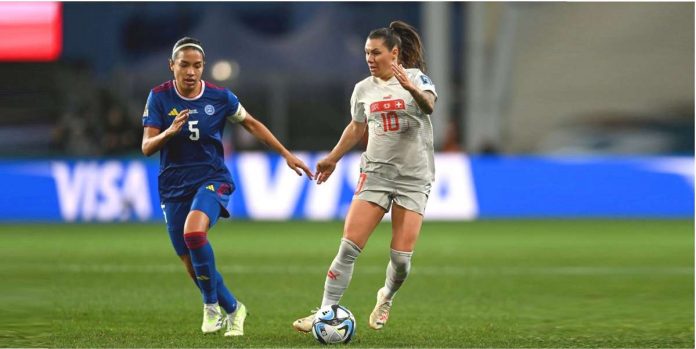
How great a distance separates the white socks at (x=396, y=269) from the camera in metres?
8.70

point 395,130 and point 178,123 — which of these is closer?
point 178,123

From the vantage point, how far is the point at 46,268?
13883 millimetres

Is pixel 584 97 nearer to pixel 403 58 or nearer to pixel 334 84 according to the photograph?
pixel 334 84

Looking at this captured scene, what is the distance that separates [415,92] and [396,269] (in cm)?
126

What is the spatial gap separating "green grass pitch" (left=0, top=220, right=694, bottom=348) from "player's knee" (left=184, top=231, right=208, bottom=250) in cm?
60

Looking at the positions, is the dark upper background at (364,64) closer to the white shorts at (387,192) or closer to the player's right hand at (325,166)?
the player's right hand at (325,166)

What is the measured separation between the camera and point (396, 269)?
8766 mm

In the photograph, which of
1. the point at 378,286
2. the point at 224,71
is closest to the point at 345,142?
the point at 378,286

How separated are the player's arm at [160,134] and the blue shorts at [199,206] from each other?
0.45 m

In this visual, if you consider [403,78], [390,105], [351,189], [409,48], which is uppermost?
[409,48]

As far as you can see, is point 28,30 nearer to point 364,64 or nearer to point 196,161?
point 364,64

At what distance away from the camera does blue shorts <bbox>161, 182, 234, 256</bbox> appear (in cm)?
859

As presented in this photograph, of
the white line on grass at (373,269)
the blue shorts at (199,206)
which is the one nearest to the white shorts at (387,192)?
the blue shorts at (199,206)

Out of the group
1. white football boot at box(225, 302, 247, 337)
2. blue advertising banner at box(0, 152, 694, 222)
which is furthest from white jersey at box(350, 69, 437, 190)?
blue advertising banner at box(0, 152, 694, 222)
